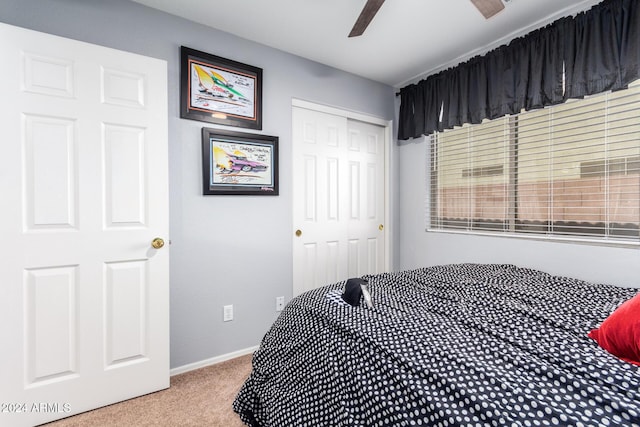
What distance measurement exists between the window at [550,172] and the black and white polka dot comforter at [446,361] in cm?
74

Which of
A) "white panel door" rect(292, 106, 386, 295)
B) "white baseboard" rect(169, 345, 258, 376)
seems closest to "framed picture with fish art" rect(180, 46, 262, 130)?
"white panel door" rect(292, 106, 386, 295)

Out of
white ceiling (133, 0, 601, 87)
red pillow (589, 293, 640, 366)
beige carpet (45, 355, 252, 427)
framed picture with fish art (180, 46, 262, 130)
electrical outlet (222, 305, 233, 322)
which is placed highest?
white ceiling (133, 0, 601, 87)

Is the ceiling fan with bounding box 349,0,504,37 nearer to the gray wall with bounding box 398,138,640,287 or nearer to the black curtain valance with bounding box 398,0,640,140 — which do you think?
the black curtain valance with bounding box 398,0,640,140

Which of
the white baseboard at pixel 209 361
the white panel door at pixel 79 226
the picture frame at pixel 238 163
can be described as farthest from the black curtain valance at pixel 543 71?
the white baseboard at pixel 209 361

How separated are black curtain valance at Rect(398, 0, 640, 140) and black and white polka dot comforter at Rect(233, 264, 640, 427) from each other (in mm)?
1293

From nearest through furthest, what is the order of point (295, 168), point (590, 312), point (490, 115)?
point (590, 312)
point (490, 115)
point (295, 168)

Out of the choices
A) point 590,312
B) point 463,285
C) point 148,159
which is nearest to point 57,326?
point 148,159

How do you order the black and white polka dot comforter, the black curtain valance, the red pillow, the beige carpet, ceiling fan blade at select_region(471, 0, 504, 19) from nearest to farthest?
the black and white polka dot comforter → the red pillow → ceiling fan blade at select_region(471, 0, 504, 19) → the beige carpet → the black curtain valance

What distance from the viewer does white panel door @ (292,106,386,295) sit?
2672 mm

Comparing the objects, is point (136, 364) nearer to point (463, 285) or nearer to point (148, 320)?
point (148, 320)

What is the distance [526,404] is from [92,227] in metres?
2.05

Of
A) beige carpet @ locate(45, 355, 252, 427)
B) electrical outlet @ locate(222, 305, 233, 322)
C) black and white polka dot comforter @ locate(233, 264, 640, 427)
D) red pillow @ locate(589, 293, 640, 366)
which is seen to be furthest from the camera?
electrical outlet @ locate(222, 305, 233, 322)

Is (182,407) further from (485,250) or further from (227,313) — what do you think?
(485,250)

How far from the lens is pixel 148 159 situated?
186 cm
